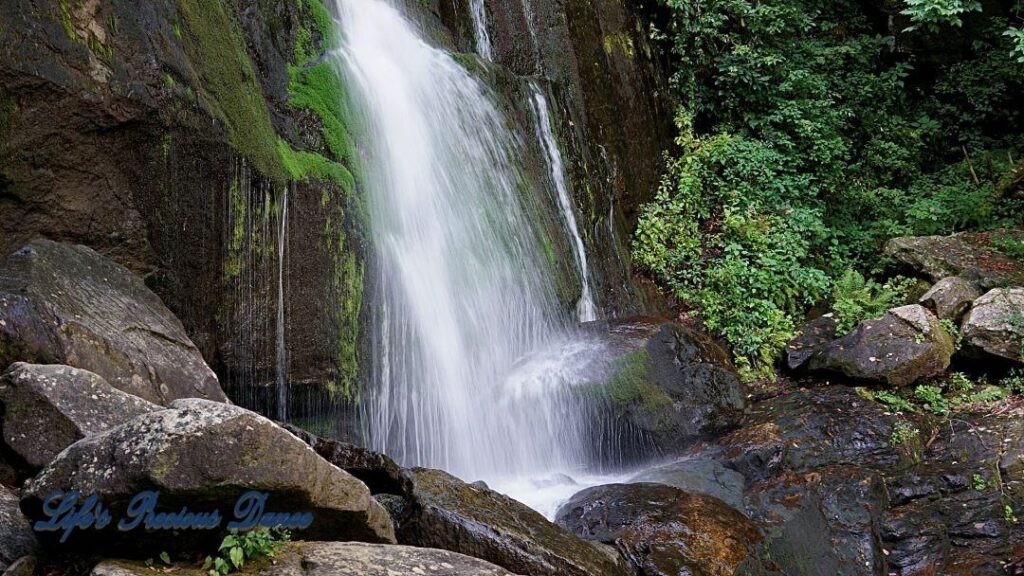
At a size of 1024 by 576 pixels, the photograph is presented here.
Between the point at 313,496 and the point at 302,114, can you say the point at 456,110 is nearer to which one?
the point at 302,114

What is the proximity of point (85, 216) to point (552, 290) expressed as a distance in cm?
543

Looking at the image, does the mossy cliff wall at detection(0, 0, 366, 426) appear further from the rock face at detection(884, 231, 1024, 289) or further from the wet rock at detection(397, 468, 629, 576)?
the rock face at detection(884, 231, 1024, 289)

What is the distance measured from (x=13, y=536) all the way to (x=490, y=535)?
2514mm

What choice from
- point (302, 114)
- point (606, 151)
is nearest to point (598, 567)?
point (302, 114)

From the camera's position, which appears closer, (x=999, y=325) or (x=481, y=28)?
(x=999, y=325)

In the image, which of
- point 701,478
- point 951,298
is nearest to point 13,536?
point 701,478

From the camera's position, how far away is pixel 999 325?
9109 mm

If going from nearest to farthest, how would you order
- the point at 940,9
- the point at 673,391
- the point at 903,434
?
1. the point at 903,434
2. the point at 673,391
3. the point at 940,9

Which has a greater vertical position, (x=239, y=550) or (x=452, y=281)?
(x=452, y=281)

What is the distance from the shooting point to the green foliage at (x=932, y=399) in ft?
27.9

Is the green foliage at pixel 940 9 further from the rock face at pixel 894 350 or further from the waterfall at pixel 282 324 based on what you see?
the waterfall at pixel 282 324

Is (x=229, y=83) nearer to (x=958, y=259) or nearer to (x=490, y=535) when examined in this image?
(x=490, y=535)

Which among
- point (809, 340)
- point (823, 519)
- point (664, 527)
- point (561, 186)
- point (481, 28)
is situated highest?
point (481, 28)

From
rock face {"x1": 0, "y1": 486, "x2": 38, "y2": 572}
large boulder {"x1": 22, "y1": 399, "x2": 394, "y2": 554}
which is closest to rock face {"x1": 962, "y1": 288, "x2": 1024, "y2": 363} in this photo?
large boulder {"x1": 22, "y1": 399, "x2": 394, "y2": 554}
